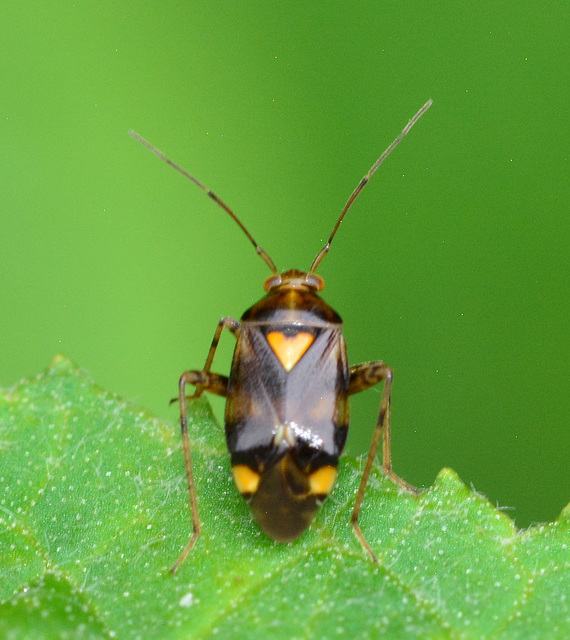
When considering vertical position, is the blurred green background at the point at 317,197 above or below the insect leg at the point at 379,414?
A: above

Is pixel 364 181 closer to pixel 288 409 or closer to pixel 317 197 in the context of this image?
pixel 317 197

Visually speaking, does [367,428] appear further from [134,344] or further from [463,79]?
[463,79]

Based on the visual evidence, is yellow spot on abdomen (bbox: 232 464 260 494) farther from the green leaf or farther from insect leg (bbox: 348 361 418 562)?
insect leg (bbox: 348 361 418 562)

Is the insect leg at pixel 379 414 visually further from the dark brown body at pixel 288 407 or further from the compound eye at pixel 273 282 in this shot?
the compound eye at pixel 273 282

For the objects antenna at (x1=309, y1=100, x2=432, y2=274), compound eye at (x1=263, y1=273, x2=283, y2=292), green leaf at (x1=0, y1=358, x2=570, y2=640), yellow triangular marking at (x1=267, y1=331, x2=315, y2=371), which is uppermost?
antenna at (x1=309, y1=100, x2=432, y2=274)

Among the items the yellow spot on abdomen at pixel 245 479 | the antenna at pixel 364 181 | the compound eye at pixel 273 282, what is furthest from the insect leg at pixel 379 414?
the antenna at pixel 364 181

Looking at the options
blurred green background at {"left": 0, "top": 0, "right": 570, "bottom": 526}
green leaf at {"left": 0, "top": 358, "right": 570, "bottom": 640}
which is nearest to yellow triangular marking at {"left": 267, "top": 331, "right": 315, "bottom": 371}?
green leaf at {"left": 0, "top": 358, "right": 570, "bottom": 640}

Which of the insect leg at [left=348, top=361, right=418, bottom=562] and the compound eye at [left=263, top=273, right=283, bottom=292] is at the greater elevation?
the compound eye at [left=263, top=273, right=283, bottom=292]
